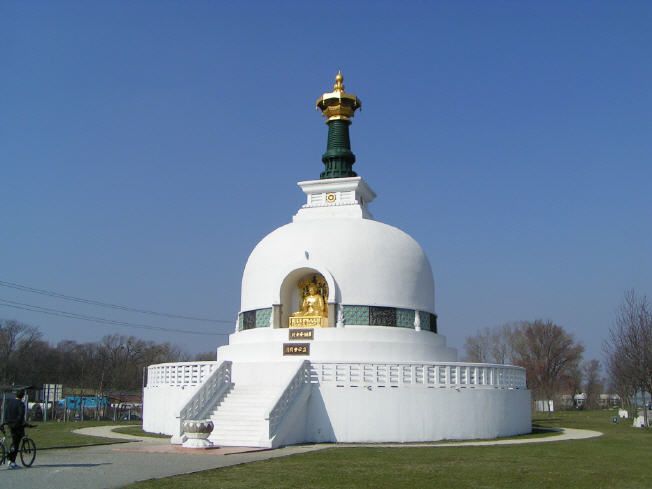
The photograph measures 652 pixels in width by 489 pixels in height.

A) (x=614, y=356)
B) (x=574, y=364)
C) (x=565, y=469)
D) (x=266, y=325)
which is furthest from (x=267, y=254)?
(x=574, y=364)

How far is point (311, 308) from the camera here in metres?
25.3

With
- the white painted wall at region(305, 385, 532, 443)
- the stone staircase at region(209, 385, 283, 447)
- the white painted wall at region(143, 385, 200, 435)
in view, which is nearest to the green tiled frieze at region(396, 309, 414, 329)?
the white painted wall at region(305, 385, 532, 443)

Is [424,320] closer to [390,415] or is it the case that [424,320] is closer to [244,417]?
[390,415]

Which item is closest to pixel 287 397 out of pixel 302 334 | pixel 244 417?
pixel 244 417

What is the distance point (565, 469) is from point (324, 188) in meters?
18.5

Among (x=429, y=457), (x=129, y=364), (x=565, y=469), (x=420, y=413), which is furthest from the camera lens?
(x=129, y=364)

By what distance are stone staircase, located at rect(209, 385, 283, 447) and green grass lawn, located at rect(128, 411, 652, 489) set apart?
2.35m

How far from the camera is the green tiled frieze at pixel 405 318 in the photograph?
25.2 metres

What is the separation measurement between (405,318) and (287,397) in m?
7.23

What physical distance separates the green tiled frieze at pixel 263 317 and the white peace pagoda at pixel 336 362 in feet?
0.13

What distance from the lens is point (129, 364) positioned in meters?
71.2

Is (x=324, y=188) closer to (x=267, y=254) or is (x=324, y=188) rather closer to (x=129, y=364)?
(x=267, y=254)

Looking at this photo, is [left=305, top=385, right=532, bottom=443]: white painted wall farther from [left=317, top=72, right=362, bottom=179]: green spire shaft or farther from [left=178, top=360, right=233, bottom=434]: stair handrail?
[left=317, top=72, right=362, bottom=179]: green spire shaft

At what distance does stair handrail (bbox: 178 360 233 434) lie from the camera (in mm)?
19297
